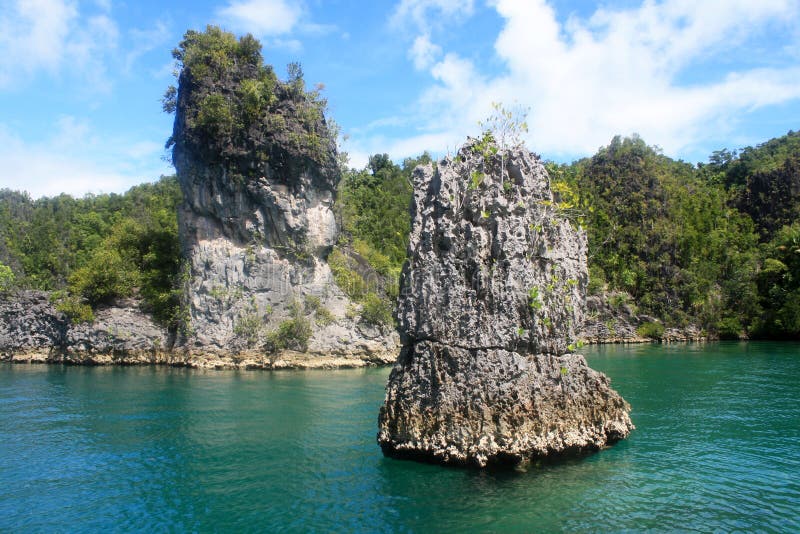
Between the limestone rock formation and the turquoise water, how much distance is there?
2.36 ft

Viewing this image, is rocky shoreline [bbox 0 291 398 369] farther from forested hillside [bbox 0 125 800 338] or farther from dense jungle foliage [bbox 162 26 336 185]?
dense jungle foliage [bbox 162 26 336 185]

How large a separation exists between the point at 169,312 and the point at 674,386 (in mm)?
31521

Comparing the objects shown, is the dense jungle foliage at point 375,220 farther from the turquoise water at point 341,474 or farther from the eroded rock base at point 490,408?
the turquoise water at point 341,474

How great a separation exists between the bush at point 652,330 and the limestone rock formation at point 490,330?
4670cm

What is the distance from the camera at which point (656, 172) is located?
68.4 meters

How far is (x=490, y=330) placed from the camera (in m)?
12.4

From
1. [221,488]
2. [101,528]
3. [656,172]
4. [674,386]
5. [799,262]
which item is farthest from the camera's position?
[656,172]

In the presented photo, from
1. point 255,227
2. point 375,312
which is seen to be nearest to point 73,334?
point 255,227

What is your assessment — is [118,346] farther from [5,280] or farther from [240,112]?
[240,112]

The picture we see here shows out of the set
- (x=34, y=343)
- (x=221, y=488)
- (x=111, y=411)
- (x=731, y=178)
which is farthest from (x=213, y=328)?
(x=731, y=178)

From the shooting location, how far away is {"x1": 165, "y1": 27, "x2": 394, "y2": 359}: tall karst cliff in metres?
35.6

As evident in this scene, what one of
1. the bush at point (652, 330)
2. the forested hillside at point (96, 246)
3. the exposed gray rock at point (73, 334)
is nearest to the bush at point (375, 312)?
the forested hillside at point (96, 246)

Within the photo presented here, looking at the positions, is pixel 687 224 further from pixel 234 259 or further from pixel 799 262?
pixel 234 259

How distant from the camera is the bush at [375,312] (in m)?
38.4
